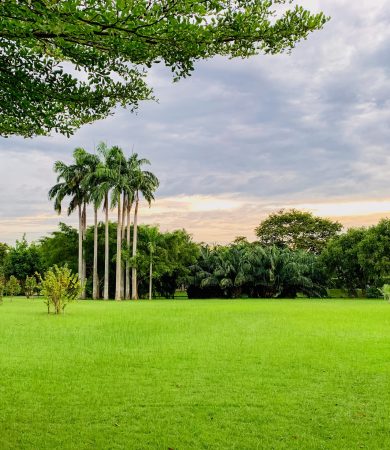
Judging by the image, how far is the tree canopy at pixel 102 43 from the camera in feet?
15.1

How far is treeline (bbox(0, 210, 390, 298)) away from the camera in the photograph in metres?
49.3

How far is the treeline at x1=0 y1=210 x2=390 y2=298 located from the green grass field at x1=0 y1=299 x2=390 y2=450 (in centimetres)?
3427

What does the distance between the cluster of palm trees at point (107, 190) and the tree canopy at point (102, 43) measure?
132ft

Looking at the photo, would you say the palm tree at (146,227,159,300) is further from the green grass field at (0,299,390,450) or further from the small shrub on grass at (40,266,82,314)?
the green grass field at (0,299,390,450)

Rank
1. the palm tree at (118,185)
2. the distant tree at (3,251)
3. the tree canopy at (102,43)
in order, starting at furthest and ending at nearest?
the distant tree at (3,251), the palm tree at (118,185), the tree canopy at (102,43)

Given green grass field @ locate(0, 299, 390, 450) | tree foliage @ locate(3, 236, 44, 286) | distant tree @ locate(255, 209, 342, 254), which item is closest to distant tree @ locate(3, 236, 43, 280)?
tree foliage @ locate(3, 236, 44, 286)

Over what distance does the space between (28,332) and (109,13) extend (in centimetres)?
1445

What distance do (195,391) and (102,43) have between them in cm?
567

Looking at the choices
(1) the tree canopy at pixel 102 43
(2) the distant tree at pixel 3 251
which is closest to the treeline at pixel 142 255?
(2) the distant tree at pixel 3 251

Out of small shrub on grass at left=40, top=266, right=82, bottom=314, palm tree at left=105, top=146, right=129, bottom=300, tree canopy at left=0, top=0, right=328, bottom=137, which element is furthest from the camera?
palm tree at left=105, top=146, right=129, bottom=300

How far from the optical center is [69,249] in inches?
2169

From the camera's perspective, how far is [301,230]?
68.2 meters

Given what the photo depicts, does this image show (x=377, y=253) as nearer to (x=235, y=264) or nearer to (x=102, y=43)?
(x=235, y=264)

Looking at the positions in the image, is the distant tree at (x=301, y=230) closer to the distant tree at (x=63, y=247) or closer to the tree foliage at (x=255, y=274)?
the tree foliage at (x=255, y=274)
